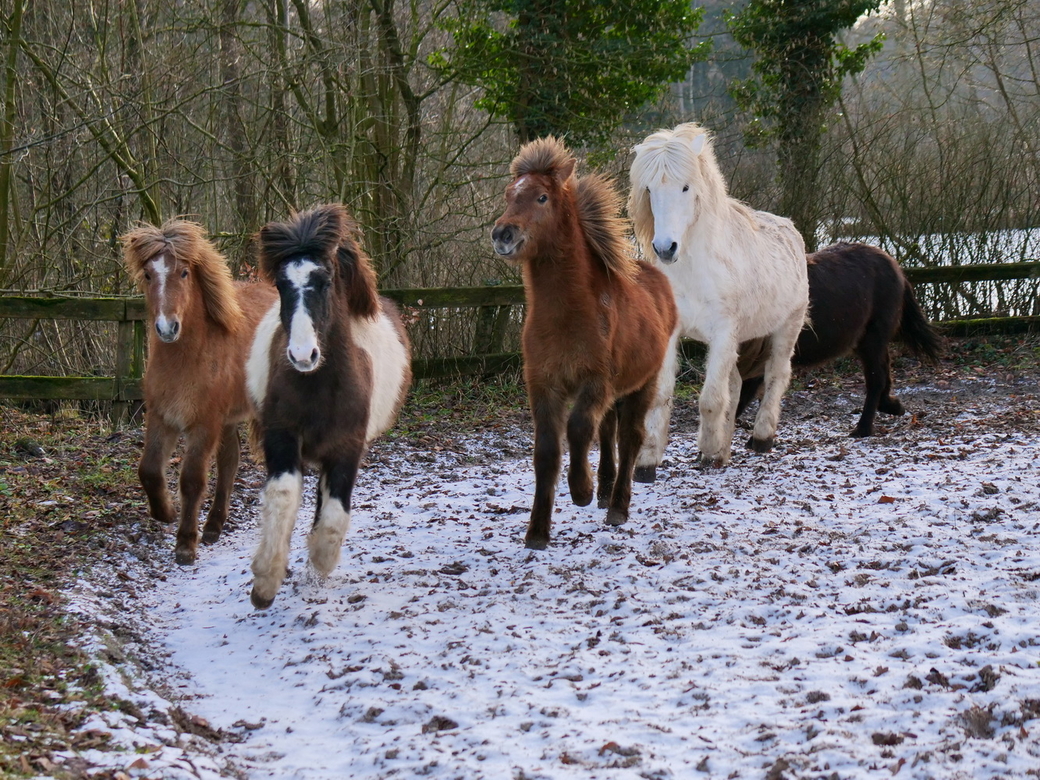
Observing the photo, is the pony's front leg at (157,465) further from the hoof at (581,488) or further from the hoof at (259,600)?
the hoof at (581,488)

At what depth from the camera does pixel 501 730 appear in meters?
3.25

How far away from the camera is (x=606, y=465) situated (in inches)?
241

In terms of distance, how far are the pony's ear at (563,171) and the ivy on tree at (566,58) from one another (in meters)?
6.19

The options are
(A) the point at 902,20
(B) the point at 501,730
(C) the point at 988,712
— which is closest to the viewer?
(C) the point at 988,712

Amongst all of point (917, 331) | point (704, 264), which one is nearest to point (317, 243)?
point (704, 264)

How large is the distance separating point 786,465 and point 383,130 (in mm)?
6296

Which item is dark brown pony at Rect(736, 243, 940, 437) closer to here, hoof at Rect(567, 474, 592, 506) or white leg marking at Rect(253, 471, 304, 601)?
hoof at Rect(567, 474, 592, 506)

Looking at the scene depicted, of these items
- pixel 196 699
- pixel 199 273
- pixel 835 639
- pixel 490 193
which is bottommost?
pixel 196 699

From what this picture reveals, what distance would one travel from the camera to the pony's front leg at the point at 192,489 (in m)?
5.39

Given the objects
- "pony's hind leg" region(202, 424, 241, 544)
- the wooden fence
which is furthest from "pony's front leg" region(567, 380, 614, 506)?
the wooden fence

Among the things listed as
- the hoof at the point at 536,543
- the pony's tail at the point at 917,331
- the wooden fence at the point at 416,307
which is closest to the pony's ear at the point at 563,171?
the hoof at the point at 536,543

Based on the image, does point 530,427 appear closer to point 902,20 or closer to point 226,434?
point 226,434

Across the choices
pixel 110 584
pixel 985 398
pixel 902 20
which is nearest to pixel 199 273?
pixel 110 584

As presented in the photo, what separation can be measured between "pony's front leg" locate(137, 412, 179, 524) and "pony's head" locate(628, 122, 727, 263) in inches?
123
